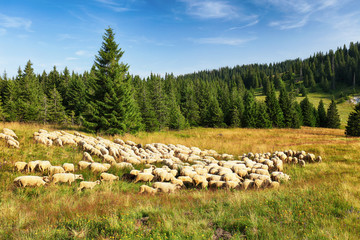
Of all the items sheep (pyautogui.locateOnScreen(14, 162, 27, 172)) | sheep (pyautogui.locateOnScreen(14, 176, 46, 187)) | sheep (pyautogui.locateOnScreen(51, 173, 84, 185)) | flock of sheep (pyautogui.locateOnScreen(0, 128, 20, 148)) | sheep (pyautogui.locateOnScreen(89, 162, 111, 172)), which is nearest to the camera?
sheep (pyautogui.locateOnScreen(14, 176, 46, 187))

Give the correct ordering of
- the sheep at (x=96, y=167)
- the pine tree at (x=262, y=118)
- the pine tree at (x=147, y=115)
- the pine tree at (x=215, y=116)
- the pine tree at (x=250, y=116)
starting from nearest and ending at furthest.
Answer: the sheep at (x=96, y=167), the pine tree at (x=147, y=115), the pine tree at (x=262, y=118), the pine tree at (x=250, y=116), the pine tree at (x=215, y=116)

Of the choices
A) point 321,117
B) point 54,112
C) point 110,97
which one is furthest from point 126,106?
point 321,117

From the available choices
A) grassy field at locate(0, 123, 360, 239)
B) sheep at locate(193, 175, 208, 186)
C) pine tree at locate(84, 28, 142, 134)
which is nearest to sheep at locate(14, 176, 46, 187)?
grassy field at locate(0, 123, 360, 239)

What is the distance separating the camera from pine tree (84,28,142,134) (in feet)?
61.0

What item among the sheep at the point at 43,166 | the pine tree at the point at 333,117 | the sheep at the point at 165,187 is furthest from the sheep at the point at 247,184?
the pine tree at the point at 333,117

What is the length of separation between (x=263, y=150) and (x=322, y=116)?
58.2 m

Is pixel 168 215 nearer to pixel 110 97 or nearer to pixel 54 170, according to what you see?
pixel 54 170

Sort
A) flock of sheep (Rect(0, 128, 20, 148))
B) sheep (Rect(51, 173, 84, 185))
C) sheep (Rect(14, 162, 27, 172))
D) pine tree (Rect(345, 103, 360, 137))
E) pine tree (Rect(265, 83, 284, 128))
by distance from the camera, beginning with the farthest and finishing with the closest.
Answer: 1. pine tree (Rect(265, 83, 284, 128))
2. pine tree (Rect(345, 103, 360, 137))
3. flock of sheep (Rect(0, 128, 20, 148))
4. sheep (Rect(14, 162, 27, 172))
5. sheep (Rect(51, 173, 84, 185))

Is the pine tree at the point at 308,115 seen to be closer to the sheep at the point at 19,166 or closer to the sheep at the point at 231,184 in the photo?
the sheep at the point at 231,184

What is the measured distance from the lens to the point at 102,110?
18.8 m

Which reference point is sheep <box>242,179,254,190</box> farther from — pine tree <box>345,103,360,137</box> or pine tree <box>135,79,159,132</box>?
pine tree <box>345,103,360,137</box>

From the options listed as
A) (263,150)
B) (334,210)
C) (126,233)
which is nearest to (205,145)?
(263,150)

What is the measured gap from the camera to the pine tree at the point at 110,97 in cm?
1859

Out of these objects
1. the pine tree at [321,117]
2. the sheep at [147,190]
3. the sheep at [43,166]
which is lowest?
the pine tree at [321,117]
